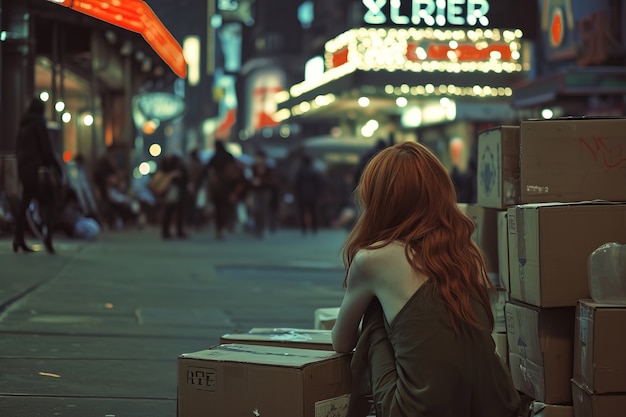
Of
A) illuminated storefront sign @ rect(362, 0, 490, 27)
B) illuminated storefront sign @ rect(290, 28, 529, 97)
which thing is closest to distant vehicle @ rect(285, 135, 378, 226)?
illuminated storefront sign @ rect(290, 28, 529, 97)

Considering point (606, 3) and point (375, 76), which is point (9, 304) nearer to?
point (606, 3)

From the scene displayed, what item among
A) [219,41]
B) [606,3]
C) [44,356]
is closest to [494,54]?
[606,3]

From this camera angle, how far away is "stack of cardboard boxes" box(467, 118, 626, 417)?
4.45m

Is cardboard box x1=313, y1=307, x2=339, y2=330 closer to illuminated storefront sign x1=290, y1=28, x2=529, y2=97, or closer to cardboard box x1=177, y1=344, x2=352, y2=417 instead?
cardboard box x1=177, y1=344, x2=352, y2=417

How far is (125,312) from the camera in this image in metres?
9.16

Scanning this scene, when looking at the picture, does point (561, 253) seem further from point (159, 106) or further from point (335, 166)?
point (335, 166)

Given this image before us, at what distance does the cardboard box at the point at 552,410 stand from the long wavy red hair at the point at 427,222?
30.6 inches

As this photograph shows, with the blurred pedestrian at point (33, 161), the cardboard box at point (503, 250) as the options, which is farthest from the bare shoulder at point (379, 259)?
the blurred pedestrian at point (33, 161)

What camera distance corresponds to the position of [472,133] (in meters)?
33.4

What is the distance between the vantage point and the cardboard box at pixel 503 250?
17.4 feet

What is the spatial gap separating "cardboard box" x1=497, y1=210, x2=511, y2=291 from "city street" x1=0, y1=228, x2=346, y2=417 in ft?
5.73

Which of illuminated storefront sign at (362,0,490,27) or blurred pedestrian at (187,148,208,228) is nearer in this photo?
illuminated storefront sign at (362,0,490,27)

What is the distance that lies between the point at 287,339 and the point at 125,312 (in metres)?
4.52

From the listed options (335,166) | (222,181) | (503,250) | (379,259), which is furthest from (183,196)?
(379,259)
